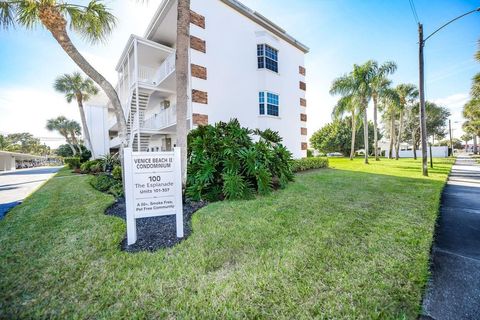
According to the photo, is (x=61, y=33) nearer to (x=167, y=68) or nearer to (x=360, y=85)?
(x=167, y=68)

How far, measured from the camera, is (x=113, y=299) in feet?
7.09

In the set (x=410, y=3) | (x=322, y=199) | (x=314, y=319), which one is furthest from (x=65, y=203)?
(x=410, y=3)

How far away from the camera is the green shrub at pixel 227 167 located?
5.86 metres

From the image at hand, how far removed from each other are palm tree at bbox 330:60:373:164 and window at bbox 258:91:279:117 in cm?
1201

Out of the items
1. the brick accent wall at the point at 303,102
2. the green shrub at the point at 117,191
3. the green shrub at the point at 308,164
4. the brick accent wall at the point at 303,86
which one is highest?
the brick accent wall at the point at 303,86

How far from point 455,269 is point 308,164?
1160cm

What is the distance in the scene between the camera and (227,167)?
5941 millimetres

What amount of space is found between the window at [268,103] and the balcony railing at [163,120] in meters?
5.29

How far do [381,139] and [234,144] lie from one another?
69399 millimetres

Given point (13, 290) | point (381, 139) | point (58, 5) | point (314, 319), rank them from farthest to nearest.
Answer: point (381, 139) → point (58, 5) → point (13, 290) → point (314, 319)

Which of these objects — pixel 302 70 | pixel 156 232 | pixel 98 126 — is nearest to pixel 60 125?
pixel 98 126

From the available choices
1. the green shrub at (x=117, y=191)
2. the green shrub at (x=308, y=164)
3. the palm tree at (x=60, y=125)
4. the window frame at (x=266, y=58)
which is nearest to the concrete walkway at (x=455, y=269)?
the green shrub at (x=308, y=164)

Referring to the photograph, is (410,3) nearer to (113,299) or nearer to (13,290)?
(113,299)

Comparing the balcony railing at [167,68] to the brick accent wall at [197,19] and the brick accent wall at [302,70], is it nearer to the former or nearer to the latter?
the brick accent wall at [197,19]
